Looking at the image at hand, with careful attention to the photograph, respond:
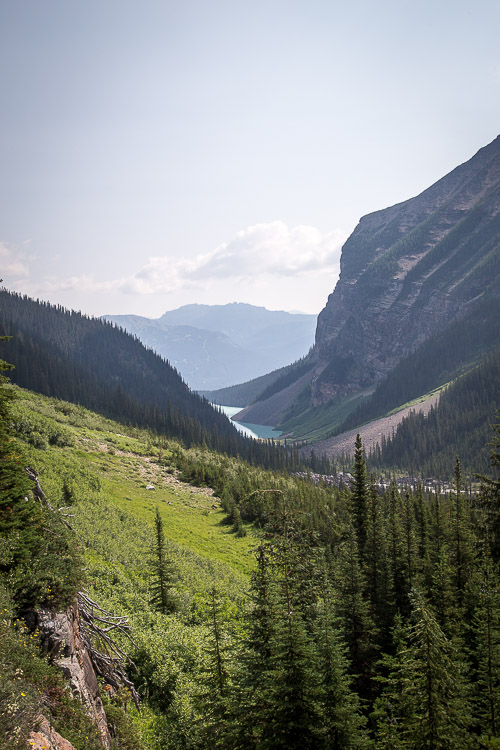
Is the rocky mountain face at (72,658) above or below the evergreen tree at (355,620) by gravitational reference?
above

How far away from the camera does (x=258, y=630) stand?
14391 mm

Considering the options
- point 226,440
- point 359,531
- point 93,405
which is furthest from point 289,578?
point 226,440

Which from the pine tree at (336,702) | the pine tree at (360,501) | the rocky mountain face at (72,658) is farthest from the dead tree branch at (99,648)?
the pine tree at (360,501)

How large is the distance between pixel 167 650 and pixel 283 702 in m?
9.55

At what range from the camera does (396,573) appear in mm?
31672

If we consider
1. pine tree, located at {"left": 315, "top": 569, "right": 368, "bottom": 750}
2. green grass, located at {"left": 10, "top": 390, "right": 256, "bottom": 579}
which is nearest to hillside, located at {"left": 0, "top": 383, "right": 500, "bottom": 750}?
pine tree, located at {"left": 315, "top": 569, "right": 368, "bottom": 750}

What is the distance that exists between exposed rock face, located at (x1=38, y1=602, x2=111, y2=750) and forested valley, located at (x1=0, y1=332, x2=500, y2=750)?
0.81ft

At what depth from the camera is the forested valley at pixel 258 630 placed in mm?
11703

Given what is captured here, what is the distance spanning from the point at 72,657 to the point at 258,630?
19.7 ft

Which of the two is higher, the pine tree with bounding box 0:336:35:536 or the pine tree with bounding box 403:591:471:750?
the pine tree with bounding box 0:336:35:536

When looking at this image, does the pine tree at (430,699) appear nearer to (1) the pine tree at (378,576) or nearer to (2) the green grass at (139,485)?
(2) the green grass at (139,485)

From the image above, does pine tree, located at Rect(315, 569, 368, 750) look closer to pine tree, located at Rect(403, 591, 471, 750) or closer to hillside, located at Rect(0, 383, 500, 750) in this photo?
hillside, located at Rect(0, 383, 500, 750)

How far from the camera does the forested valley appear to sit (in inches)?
461

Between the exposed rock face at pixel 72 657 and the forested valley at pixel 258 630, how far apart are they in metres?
0.25
